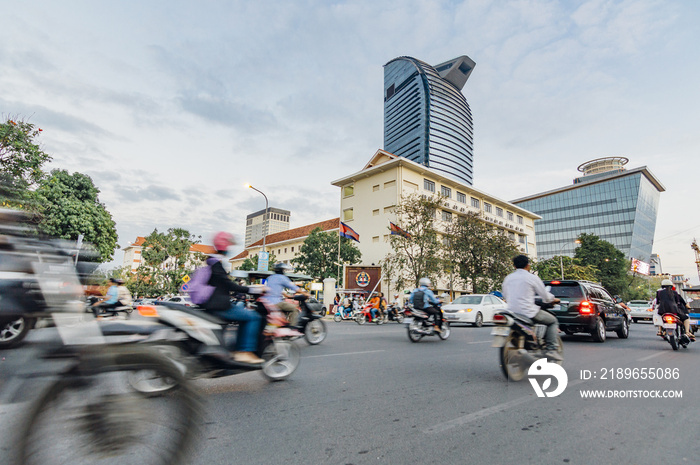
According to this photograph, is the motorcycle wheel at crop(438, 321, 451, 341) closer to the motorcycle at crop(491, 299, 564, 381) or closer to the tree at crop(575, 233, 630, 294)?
the motorcycle at crop(491, 299, 564, 381)

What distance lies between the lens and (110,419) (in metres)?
1.97

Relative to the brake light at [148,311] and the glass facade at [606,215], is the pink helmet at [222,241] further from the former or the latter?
the glass facade at [606,215]

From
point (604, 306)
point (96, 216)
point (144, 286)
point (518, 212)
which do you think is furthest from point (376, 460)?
point (518, 212)

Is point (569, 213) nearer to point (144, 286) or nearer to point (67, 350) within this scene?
point (144, 286)

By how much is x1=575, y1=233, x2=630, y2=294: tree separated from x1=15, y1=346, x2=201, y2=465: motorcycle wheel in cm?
6453

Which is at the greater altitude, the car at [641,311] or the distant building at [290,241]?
the distant building at [290,241]

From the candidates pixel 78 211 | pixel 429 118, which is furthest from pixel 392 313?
pixel 429 118

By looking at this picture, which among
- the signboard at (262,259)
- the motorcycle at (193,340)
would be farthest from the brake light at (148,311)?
the signboard at (262,259)

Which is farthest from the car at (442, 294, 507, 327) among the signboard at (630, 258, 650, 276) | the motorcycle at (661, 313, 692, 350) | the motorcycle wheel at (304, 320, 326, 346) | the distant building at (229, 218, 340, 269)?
the signboard at (630, 258, 650, 276)

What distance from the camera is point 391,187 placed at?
42750 mm

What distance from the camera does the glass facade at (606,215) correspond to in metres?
92.6

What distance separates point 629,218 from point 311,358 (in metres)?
110

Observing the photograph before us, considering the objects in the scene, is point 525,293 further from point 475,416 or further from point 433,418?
point 433,418

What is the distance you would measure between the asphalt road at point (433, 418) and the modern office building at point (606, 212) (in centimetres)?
9300
